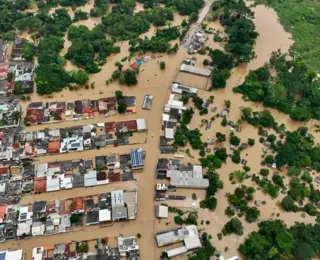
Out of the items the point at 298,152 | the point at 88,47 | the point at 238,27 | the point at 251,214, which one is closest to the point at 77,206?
the point at 251,214

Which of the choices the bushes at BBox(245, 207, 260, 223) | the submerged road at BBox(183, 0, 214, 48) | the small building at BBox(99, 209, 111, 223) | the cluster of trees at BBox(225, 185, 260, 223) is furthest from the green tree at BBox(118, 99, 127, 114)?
the bushes at BBox(245, 207, 260, 223)

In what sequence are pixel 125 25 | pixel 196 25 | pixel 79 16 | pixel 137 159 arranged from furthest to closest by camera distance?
pixel 79 16, pixel 196 25, pixel 125 25, pixel 137 159

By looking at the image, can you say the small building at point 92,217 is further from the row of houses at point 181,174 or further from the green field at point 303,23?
the green field at point 303,23

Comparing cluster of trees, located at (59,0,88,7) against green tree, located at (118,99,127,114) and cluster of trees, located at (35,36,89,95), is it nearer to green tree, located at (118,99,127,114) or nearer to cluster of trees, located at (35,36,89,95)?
cluster of trees, located at (35,36,89,95)

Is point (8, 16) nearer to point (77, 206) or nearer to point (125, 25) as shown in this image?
point (125, 25)

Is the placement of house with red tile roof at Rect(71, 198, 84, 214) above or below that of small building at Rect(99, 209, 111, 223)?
above

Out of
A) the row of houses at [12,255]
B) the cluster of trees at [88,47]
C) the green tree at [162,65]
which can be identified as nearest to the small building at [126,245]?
the row of houses at [12,255]
